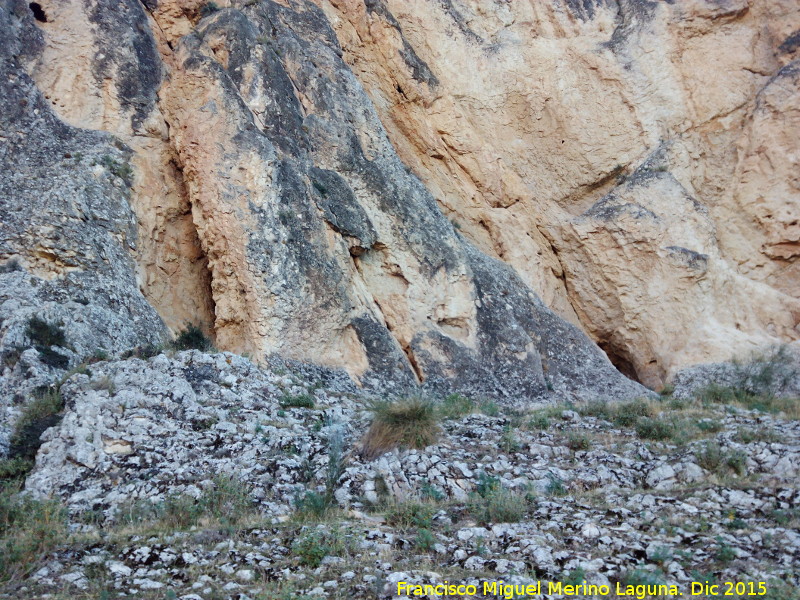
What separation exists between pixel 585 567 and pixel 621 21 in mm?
19076

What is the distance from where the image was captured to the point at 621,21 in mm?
21047

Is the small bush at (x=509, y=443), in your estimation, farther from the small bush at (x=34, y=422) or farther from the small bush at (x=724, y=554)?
the small bush at (x=34, y=422)

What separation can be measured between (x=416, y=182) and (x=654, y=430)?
8.52 metres

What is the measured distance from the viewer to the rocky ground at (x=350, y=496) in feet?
19.4

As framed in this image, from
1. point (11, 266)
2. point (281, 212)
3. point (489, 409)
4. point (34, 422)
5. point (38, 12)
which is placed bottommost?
point (489, 409)

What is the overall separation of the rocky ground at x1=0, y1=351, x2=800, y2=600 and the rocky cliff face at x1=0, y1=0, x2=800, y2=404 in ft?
9.03

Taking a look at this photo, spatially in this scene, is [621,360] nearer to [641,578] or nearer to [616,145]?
[616,145]

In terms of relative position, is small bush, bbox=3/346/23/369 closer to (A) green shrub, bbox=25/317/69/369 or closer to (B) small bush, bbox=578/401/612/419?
(A) green shrub, bbox=25/317/69/369

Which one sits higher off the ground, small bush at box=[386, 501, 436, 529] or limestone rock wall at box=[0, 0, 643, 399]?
limestone rock wall at box=[0, 0, 643, 399]

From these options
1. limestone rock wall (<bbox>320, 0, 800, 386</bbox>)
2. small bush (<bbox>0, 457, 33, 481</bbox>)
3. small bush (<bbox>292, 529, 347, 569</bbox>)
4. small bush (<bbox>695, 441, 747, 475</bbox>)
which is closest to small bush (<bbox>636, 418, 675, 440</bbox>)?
small bush (<bbox>695, 441, 747, 475</bbox>)

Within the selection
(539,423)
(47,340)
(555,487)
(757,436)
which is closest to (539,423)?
(539,423)

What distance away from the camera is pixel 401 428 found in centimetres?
923

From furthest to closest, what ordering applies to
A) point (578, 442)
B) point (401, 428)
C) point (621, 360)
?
point (621, 360) → point (578, 442) → point (401, 428)

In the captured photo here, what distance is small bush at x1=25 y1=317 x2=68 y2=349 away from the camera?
409 inches
